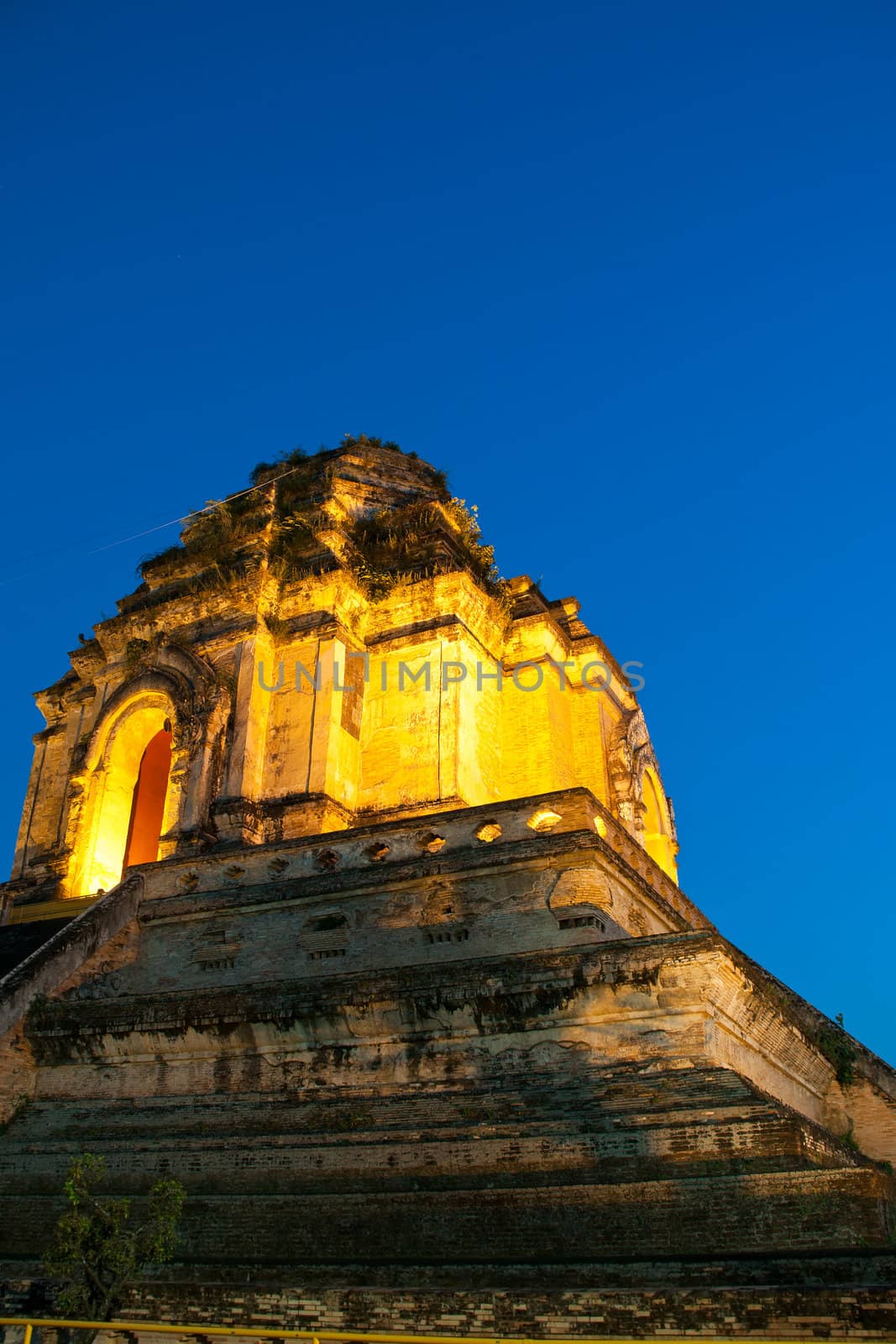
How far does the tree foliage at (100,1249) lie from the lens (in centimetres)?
794

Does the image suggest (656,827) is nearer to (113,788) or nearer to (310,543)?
(310,543)

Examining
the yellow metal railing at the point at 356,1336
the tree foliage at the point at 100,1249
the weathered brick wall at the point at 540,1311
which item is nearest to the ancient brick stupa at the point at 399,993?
the weathered brick wall at the point at 540,1311

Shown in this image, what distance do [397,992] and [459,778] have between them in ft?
21.8

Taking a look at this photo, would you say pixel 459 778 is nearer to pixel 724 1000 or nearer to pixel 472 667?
pixel 472 667

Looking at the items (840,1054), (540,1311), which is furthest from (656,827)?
(540,1311)

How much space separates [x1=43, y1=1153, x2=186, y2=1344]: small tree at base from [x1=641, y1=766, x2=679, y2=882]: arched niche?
13.8 meters

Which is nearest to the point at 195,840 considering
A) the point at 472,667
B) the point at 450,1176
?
the point at 472,667

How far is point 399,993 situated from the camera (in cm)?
1048

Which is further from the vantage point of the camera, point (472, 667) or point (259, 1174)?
point (472, 667)

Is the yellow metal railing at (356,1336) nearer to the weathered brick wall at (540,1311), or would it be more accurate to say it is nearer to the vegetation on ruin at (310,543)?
the weathered brick wall at (540,1311)

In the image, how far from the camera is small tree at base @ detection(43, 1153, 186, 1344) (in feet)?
26.0

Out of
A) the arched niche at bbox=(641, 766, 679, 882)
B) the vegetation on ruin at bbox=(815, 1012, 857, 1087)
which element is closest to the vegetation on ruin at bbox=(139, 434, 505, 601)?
the arched niche at bbox=(641, 766, 679, 882)

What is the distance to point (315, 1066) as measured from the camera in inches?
426

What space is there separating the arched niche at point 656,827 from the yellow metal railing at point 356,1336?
13984 mm
